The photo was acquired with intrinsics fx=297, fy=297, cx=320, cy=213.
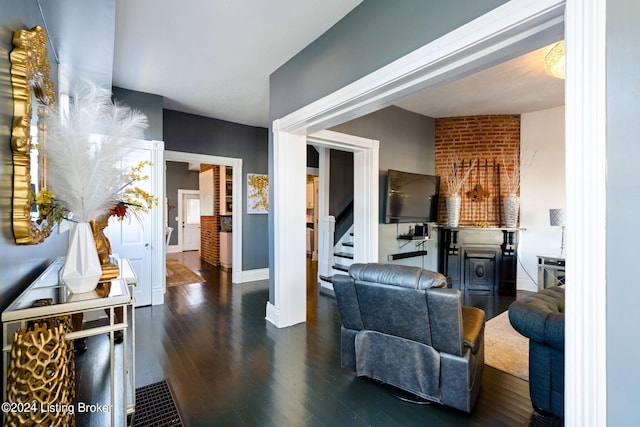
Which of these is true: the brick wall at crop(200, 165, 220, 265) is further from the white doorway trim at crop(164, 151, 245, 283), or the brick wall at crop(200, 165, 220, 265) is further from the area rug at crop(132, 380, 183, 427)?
the area rug at crop(132, 380, 183, 427)

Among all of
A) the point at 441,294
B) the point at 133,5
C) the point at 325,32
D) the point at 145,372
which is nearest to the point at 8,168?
the point at 133,5

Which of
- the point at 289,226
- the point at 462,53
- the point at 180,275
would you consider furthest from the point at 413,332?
the point at 180,275

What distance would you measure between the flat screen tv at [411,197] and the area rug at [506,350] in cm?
183

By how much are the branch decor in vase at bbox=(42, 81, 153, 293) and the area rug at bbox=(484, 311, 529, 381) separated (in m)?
3.09

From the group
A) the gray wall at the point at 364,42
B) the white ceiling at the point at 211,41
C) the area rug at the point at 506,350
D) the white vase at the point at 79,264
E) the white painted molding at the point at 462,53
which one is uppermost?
the white ceiling at the point at 211,41

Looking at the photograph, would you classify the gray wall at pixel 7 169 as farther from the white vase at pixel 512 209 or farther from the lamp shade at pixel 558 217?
the white vase at pixel 512 209

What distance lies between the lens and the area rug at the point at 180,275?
18.0 ft

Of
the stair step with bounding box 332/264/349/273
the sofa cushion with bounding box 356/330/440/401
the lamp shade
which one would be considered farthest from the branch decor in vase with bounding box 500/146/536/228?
the sofa cushion with bounding box 356/330/440/401

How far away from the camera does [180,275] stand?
19.8ft

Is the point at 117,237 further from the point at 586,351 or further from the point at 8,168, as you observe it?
the point at 586,351

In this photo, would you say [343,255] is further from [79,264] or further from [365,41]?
[79,264]

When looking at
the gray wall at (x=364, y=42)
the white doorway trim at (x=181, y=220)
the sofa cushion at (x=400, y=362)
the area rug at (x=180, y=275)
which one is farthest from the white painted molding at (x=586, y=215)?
the white doorway trim at (x=181, y=220)

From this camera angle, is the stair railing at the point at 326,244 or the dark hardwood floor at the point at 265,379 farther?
the stair railing at the point at 326,244

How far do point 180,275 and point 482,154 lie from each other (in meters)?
6.20
